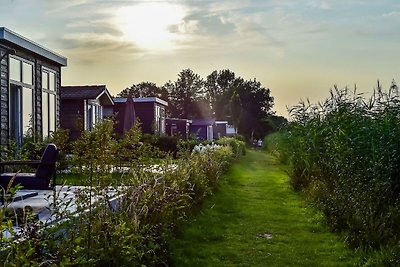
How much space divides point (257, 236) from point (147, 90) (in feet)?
222

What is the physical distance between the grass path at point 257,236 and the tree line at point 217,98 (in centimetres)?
Answer: 4013

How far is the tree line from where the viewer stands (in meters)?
58.7

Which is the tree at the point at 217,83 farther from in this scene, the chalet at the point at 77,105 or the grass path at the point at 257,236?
the grass path at the point at 257,236

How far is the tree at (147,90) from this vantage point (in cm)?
7200

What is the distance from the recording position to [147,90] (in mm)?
73812

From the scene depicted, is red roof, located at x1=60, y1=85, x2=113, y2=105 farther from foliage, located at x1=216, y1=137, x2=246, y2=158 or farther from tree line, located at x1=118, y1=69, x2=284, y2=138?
tree line, located at x1=118, y1=69, x2=284, y2=138

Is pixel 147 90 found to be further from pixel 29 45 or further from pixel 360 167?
pixel 360 167

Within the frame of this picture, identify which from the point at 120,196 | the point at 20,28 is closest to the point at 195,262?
the point at 120,196

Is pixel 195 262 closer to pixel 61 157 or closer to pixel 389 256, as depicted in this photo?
pixel 389 256

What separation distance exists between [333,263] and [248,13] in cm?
587

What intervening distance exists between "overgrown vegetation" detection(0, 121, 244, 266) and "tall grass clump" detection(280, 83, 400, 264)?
199 cm

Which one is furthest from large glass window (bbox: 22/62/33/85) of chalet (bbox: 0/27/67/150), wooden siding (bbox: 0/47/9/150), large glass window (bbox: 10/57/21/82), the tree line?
the tree line

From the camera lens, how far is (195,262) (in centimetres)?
541

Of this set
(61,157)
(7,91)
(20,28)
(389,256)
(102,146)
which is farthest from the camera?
(20,28)
